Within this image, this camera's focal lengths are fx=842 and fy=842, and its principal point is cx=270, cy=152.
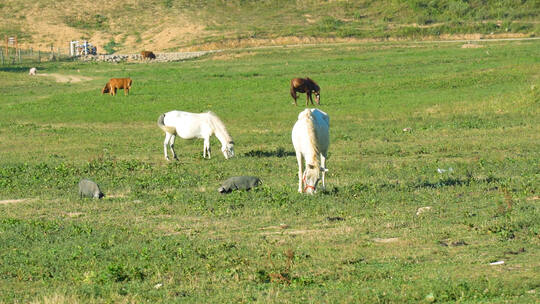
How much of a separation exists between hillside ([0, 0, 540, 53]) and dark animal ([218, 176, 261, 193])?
65.3 m

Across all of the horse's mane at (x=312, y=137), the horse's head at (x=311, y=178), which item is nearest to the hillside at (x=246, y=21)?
the horse's mane at (x=312, y=137)

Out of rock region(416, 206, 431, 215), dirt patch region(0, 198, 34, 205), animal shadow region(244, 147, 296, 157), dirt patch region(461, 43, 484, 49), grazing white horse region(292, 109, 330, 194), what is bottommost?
dirt patch region(461, 43, 484, 49)

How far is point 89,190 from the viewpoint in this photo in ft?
55.7

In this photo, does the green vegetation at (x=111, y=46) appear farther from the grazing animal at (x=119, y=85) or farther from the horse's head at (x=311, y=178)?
the horse's head at (x=311, y=178)

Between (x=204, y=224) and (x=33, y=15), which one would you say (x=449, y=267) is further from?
(x=33, y=15)

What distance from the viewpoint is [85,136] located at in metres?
29.2

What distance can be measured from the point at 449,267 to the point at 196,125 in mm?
13164

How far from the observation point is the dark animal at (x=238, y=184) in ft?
54.9

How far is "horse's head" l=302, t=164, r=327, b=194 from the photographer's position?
15430 millimetres

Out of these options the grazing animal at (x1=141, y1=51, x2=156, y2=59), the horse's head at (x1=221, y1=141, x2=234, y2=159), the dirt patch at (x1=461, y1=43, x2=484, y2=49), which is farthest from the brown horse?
the grazing animal at (x1=141, y1=51, x2=156, y2=59)

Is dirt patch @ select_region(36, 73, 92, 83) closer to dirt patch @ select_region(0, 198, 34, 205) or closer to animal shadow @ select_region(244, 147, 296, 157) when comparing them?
animal shadow @ select_region(244, 147, 296, 157)

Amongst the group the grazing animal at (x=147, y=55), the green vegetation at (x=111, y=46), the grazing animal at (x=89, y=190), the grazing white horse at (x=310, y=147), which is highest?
the grazing white horse at (x=310, y=147)

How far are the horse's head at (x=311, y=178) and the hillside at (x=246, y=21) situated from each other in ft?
219

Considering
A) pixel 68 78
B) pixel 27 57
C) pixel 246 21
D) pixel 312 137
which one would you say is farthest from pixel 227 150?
pixel 246 21
